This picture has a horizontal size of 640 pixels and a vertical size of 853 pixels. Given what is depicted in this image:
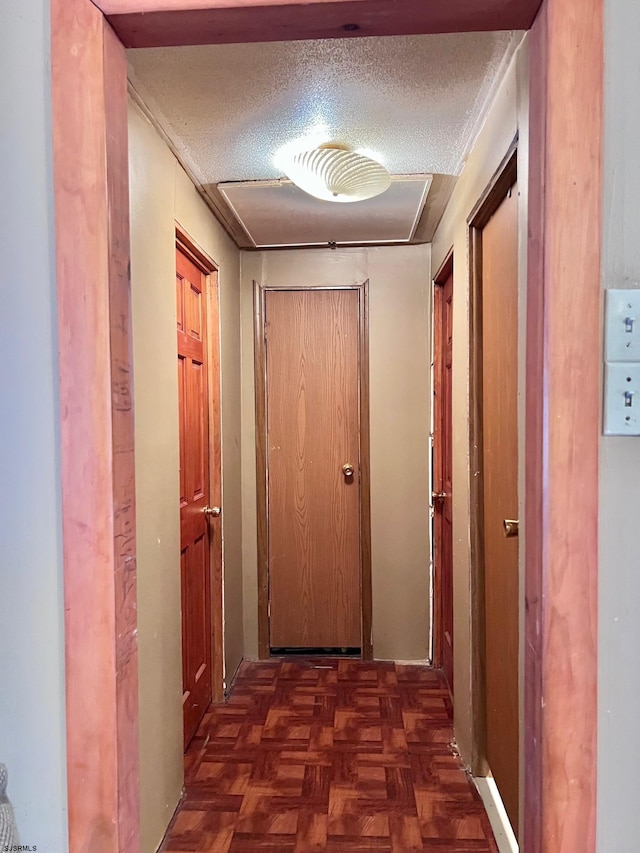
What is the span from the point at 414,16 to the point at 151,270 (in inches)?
39.0

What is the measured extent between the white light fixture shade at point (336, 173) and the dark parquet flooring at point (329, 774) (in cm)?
201

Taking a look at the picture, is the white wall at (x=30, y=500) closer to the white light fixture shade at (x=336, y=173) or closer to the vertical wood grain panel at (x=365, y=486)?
the white light fixture shade at (x=336, y=173)

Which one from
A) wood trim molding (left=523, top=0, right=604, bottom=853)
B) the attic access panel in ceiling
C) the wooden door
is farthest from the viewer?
the wooden door

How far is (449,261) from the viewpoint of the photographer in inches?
87.1

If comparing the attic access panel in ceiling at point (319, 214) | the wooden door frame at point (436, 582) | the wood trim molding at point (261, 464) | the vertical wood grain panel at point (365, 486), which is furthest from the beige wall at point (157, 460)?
the wooden door frame at point (436, 582)

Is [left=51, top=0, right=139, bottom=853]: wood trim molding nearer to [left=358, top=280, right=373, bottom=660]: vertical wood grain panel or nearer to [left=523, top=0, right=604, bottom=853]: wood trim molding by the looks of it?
[left=523, top=0, right=604, bottom=853]: wood trim molding

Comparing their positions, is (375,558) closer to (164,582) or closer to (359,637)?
(359,637)

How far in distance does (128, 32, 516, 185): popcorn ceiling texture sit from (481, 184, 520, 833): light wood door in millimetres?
308

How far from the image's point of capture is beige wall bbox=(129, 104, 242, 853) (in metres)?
1.43

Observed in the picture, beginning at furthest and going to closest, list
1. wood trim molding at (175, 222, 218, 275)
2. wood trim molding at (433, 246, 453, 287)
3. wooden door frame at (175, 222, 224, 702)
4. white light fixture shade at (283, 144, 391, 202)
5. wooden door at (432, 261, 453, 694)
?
1. wooden door at (432, 261, 453, 694)
2. wooden door frame at (175, 222, 224, 702)
3. wood trim molding at (433, 246, 453, 287)
4. wood trim molding at (175, 222, 218, 275)
5. white light fixture shade at (283, 144, 391, 202)

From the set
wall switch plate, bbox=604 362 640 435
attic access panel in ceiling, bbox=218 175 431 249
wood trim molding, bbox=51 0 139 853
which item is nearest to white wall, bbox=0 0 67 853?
wood trim molding, bbox=51 0 139 853

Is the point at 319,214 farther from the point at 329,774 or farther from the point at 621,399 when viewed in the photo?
the point at 329,774

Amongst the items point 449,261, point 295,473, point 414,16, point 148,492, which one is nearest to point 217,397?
point 295,473

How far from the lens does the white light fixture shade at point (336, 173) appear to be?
156 centimetres
